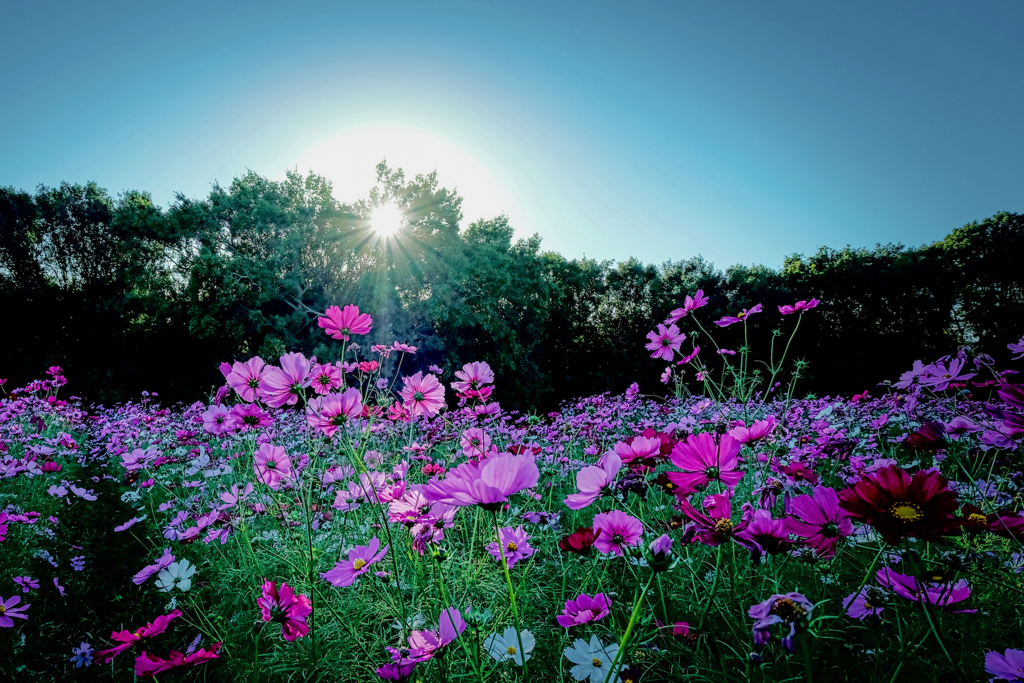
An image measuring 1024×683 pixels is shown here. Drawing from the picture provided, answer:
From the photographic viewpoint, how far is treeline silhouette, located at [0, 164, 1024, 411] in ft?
33.9

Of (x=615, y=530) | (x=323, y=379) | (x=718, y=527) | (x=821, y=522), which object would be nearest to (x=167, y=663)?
(x=323, y=379)

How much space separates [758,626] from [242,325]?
37.8 ft

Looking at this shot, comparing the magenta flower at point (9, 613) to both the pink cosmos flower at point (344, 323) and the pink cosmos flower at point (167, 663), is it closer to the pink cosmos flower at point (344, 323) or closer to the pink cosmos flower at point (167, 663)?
the pink cosmos flower at point (167, 663)

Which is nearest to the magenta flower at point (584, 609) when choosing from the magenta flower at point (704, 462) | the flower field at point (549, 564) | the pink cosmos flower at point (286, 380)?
the flower field at point (549, 564)

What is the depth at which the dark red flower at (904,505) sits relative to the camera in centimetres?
57

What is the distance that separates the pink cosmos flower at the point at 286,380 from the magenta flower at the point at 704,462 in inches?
32.3

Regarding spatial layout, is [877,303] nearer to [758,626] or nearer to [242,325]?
[758,626]

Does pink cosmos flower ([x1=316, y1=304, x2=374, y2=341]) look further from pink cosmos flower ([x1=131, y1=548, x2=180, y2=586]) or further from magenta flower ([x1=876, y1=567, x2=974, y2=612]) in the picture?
magenta flower ([x1=876, y1=567, x2=974, y2=612])

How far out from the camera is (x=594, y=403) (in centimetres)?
474

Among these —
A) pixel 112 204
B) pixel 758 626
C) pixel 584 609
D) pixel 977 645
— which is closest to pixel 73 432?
pixel 584 609

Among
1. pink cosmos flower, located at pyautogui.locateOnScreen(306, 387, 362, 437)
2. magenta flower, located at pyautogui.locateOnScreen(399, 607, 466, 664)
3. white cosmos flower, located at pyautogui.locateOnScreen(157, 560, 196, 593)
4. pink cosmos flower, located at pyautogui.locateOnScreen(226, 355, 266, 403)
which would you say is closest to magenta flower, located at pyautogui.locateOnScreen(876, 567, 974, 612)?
magenta flower, located at pyautogui.locateOnScreen(399, 607, 466, 664)

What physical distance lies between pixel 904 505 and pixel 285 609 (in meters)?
1.03

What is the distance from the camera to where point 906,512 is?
595mm

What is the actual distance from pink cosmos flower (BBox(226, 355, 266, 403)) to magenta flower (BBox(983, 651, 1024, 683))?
1468 millimetres
